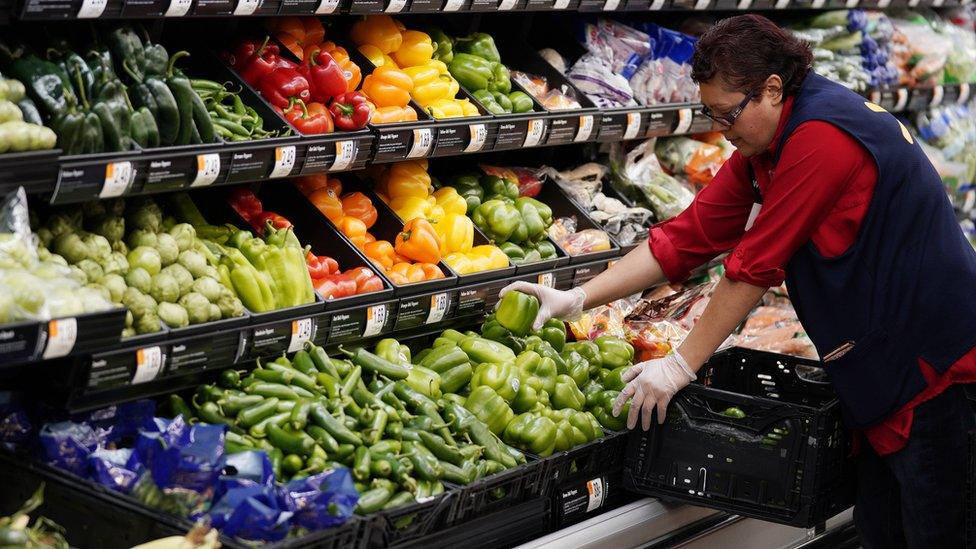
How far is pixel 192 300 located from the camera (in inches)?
127

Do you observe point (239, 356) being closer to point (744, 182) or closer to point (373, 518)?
point (373, 518)

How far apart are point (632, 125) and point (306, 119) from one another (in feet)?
5.57

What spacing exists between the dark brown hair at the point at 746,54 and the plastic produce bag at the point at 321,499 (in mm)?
1511

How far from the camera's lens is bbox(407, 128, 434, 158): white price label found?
3.90 meters

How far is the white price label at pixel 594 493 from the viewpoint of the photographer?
3701 mm

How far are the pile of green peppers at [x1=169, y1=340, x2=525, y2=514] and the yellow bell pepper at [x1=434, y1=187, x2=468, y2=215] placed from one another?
0.99 metres

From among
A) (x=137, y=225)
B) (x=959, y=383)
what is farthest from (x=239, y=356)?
(x=959, y=383)

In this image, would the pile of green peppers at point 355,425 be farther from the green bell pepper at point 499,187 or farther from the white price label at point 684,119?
the white price label at point 684,119

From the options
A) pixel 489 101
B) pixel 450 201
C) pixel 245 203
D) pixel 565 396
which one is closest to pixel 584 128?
pixel 489 101

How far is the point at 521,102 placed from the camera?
4555 mm

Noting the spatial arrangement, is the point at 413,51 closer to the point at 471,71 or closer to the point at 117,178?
the point at 471,71

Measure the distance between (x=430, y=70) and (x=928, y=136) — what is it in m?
4.02

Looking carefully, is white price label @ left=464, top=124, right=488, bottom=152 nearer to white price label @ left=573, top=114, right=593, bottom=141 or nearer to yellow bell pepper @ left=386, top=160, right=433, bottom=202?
yellow bell pepper @ left=386, top=160, right=433, bottom=202

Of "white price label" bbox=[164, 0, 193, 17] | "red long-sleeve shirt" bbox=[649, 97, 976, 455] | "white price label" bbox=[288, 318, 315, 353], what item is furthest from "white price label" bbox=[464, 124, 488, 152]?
"white price label" bbox=[164, 0, 193, 17]
